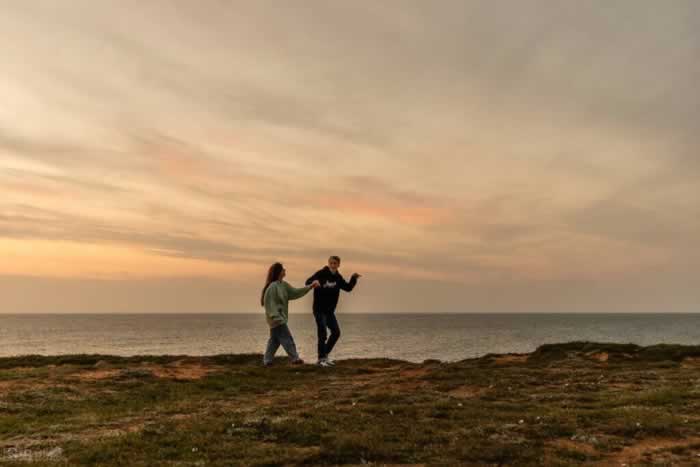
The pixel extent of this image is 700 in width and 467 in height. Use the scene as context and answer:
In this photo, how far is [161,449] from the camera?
38.2 feet

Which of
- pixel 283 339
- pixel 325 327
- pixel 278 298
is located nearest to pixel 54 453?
pixel 278 298

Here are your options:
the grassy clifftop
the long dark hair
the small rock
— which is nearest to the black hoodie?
the long dark hair

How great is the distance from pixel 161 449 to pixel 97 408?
7648mm

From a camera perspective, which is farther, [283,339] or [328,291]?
[283,339]

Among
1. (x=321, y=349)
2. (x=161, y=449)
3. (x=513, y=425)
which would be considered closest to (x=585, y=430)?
(x=513, y=425)

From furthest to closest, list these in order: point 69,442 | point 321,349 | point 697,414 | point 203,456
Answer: point 321,349 < point 697,414 < point 69,442 < point 203,456

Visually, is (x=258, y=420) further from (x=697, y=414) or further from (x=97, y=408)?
(x=697, y=414)

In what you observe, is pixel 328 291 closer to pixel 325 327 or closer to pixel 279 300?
pixel 325 327

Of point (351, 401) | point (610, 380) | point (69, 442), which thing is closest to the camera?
point (69, 442)

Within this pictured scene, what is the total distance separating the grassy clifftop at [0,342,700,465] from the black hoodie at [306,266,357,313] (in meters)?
3.29

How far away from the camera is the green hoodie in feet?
90.6

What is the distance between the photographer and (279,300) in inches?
1098

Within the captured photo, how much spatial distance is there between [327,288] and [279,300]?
2.63m

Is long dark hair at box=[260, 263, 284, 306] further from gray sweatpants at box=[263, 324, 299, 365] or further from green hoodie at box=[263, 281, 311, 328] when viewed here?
gray sweatpants at box=[263, 324, 299, 365]
